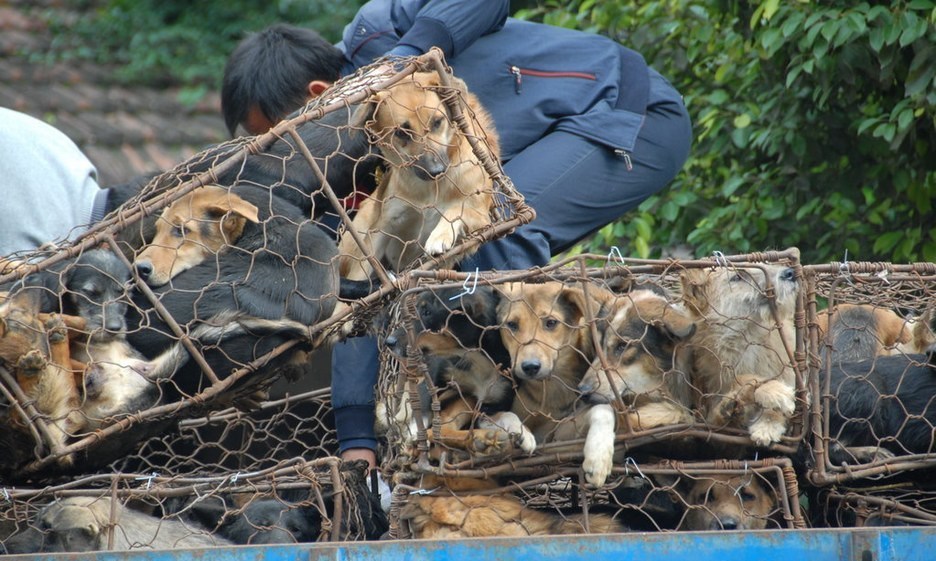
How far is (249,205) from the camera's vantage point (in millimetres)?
4266

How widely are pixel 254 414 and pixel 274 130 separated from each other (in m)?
1.93

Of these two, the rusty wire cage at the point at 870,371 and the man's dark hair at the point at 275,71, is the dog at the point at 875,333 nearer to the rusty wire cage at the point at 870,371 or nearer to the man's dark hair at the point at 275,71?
the rusty wire cage at the point at 870,371

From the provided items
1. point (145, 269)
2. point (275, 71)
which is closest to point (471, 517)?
point (145, 269)

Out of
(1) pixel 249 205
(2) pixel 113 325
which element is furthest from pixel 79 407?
(1) pixel 249 205

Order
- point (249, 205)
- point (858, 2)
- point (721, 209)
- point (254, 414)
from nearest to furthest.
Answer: point (249, 205), point (254, 414), point (858, 2), point (721, 209)

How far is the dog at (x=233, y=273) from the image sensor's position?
409 cm

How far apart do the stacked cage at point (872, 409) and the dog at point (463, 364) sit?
979mm

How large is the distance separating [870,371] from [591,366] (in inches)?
40.0

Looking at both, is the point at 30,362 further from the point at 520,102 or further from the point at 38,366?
the point at 520,102

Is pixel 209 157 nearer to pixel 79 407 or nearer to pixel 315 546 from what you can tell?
pixel 79 407

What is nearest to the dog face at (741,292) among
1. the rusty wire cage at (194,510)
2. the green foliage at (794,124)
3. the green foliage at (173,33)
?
the rusty wire cage at (194,510)

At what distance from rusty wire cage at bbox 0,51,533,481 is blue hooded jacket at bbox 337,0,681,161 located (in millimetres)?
782

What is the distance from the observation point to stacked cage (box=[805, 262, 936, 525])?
3910 millimetres

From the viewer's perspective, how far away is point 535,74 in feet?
17.5
